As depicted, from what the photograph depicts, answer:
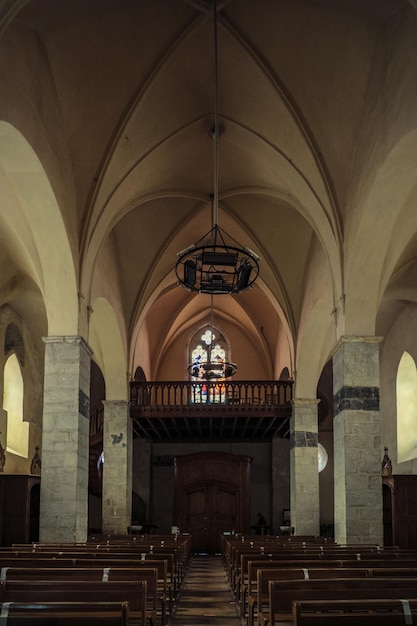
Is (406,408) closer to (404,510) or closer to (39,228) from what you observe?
(404,510)

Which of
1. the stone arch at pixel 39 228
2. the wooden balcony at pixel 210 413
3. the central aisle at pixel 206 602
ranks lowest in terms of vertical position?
the central aisle at pixel 206 602

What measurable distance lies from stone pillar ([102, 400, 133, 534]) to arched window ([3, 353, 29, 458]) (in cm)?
264

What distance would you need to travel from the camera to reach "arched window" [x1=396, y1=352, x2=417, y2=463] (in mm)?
24609

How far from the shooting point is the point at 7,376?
24.5 metres

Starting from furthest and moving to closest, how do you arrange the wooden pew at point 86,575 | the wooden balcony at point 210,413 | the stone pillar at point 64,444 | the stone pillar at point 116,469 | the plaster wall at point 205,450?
the plaster wall at point 205,450
the wooden balcony at point 210,413
the stone pillar at point 116,469
the stone pillar at point 64,444
the wooden pew at point 86,575

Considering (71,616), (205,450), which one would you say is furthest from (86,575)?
(205,450)

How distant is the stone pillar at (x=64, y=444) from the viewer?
1582 centimetres

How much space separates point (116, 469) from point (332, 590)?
19.1 meters

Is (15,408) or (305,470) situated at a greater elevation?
(15,408)

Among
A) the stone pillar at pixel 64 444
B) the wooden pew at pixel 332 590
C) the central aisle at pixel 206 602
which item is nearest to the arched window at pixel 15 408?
the stone pillar at pixel 64 444

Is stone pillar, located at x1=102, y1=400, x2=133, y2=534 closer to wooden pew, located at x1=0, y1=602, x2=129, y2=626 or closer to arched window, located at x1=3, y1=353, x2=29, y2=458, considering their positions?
arched window, located at x1=3, y1=353, x2=29, y2=458

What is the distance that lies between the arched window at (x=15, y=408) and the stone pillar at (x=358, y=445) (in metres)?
11.8

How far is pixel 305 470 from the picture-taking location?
2412cm

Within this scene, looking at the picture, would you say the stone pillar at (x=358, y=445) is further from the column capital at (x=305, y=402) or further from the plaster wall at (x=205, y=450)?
the plaster wall at (x=205, y=450)
